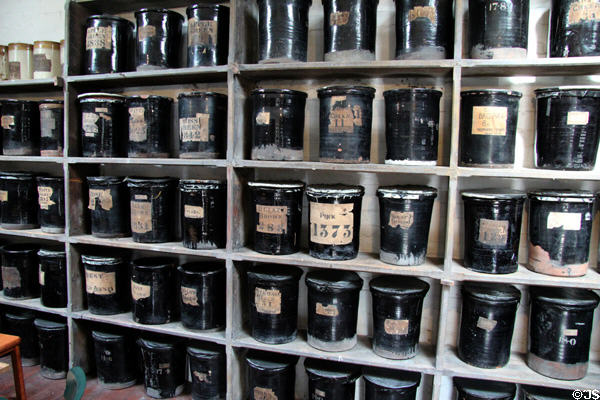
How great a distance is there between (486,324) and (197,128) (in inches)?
76.4

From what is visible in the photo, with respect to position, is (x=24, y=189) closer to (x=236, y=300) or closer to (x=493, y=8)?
(x=236, y=300)

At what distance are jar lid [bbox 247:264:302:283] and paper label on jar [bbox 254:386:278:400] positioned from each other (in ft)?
2.10

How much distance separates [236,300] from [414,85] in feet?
5.56

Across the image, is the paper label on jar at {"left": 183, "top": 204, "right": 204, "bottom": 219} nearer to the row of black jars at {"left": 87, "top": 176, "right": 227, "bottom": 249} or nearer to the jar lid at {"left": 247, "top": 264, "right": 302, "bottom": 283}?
the row of black jars at {"left": 87, "top": 176, "right": 227, "bottom": 249}

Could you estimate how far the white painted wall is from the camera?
3053 mm

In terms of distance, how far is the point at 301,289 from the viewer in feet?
8.70

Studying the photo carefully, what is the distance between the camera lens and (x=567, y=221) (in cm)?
197

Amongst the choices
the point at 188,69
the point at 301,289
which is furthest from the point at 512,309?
the point at 188,69

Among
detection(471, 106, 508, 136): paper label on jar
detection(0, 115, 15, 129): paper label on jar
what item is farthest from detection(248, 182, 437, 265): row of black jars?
detection(0, 115, 15, 129): paper label on jar

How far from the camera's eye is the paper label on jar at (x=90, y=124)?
2541 mm

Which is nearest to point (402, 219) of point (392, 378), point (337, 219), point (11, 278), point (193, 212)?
point (337, 219)

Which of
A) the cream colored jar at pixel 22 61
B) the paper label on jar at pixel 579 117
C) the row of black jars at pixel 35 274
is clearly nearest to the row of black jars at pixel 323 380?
the row of black jars at pixel 35 274

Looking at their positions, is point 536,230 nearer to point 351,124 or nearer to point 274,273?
point 351,124

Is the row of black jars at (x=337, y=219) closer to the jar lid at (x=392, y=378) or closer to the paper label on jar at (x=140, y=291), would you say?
the jar lid at (x=392, y=378)
